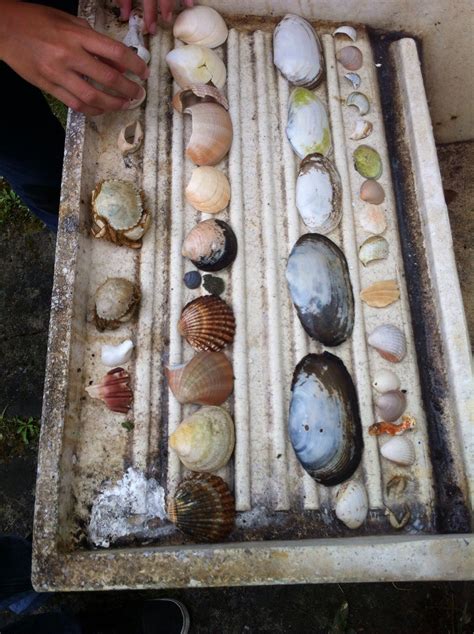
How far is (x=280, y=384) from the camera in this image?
4.48 feet

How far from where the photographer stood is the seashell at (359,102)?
1630 mm

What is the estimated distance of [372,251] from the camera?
4.83 feet

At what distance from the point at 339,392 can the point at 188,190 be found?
0.66 metres

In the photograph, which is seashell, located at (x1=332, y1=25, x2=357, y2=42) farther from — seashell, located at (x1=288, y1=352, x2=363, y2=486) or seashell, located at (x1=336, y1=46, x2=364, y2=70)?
seashell, located at (x1=288, y1=352, x2=363, y2=486)

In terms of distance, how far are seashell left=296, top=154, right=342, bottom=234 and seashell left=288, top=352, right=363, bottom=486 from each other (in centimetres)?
38

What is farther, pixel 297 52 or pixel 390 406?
pixel 297 52

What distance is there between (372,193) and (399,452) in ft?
2.31

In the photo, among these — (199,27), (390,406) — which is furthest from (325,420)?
(199,27)

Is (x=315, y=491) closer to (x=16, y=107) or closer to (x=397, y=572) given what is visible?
(x=397, y=572)

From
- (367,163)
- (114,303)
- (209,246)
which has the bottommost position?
(114,303)

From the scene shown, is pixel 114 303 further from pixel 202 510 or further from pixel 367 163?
pixel 367 163

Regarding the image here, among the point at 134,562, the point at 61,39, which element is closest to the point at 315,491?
the point at 134,562

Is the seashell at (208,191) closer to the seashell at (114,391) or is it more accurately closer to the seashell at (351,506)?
the seashell at (114,391)

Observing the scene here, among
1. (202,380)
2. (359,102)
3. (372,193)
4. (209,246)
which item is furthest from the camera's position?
(359,102)
